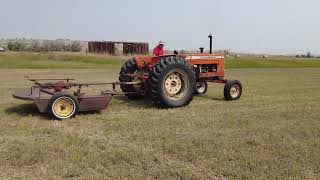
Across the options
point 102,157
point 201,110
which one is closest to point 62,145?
point 102,157

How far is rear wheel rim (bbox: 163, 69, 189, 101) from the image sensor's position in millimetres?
11336

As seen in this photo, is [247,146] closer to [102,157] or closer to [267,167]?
[267,167]

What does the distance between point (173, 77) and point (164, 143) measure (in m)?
4.39

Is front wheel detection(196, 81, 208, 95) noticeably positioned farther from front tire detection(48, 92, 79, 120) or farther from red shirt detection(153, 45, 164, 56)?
front tire detection(48, 92, 79, 120)

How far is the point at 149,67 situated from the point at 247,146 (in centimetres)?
561

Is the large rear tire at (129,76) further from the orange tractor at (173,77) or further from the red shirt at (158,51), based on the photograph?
the red shirt at (158,51)

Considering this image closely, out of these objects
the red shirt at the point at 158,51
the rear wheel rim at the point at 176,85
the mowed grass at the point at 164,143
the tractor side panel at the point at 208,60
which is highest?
the red shirt at the point at 158,51

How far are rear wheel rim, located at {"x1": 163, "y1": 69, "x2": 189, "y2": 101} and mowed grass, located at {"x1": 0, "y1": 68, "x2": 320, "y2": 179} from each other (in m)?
0.65

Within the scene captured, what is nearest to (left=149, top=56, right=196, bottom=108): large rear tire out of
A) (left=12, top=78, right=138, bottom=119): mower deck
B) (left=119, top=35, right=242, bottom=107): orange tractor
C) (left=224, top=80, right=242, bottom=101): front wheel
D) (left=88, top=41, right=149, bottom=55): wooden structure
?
(left=119, top=35, right=242, bottom=107): orange tractor

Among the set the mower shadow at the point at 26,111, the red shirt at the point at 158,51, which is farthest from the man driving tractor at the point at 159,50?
the mower shadow at the point at 26,111

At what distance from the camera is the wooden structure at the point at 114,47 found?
2534 inches

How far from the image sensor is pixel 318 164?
6.16m

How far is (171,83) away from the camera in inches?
452

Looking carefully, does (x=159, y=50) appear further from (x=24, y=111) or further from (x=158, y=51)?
(x=24, y=111)
